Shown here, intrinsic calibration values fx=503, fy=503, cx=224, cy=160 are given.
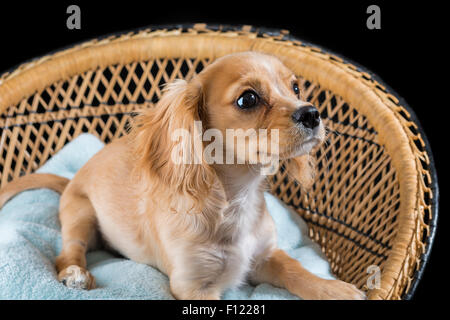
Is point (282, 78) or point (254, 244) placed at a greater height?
point (282, 78)

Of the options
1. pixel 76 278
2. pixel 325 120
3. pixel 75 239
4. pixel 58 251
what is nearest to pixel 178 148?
pixel 76 278

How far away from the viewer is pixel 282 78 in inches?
76.2

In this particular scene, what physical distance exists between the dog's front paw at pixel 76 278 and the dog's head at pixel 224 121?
0.58 metres

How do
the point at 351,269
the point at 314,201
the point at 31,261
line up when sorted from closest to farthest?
the point at 31,261
the point at 351,269
the point at 314,201

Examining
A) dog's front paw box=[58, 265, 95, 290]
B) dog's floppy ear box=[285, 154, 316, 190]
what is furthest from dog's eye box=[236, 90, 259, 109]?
dog's front paw box=[58, 265, 95, 290]

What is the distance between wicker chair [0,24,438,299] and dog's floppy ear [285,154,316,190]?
224 millimetres

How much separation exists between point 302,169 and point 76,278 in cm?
107

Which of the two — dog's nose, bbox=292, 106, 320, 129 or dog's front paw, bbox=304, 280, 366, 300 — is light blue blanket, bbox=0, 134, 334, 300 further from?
dog's nose, bbox=292, 106, 320, 129

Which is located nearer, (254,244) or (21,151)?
(254,244)

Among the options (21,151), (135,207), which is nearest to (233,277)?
(135,207)

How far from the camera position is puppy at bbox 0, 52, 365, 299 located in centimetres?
181

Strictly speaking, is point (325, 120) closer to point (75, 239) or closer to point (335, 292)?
point (335, 292)

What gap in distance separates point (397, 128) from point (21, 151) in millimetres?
2190

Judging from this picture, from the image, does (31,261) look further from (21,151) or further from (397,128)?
(397,128)
